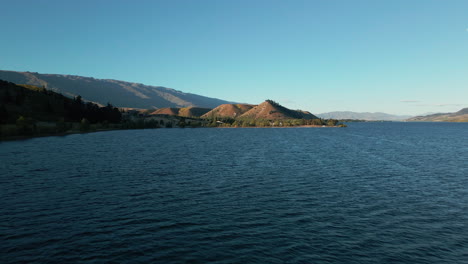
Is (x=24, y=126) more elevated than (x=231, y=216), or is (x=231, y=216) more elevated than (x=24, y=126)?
(x=24, y=126)

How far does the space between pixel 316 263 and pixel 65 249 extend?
24966 millimetres

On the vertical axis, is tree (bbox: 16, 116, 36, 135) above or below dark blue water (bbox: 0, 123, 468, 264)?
above

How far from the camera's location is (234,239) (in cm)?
3109

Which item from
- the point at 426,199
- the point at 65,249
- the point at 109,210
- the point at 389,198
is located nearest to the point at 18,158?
the point at 109,210

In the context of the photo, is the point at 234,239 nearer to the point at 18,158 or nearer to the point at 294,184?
the point at 294,184

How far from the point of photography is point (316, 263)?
85.8ft

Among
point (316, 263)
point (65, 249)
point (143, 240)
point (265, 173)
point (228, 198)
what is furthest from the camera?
point (265, 173)

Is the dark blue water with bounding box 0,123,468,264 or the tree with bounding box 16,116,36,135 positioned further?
the tree with bounding box 16,116,36,135

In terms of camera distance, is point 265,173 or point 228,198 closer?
point 228,198

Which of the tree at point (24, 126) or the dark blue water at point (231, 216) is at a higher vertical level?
the tree at point (24, 126)

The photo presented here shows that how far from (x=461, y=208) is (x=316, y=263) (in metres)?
31.0

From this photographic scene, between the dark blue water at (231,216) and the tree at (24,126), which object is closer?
the dark blue water at (231,216)

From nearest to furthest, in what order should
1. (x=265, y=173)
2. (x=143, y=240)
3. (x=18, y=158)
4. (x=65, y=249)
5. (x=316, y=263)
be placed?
(x=316, y=263) → (x=65, y=249) → (x=143, y=240) → (x=265, y=173) → (x=18, y=158)

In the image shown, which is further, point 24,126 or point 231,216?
point 24,126
